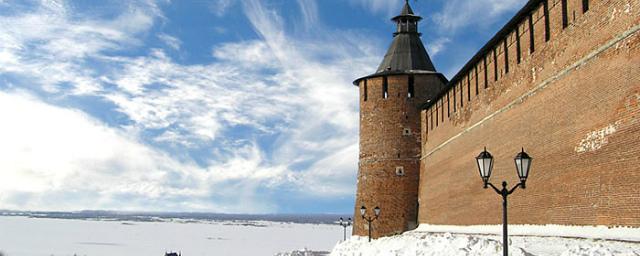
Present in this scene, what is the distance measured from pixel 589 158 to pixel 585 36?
80.2 inches

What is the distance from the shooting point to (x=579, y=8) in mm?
12023

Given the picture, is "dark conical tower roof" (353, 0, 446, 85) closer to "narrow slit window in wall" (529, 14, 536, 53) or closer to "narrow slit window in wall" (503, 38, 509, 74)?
"narrow slit window in wall" (503, 38, 509, 74)

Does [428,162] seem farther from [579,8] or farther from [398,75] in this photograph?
[579,8]

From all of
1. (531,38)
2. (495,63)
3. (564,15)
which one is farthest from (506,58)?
(564,15)

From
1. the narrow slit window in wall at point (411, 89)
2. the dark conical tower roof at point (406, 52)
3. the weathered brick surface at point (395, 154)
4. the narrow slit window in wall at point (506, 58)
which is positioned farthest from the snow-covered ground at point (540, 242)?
the dark conical tower roof at point (406, 52)

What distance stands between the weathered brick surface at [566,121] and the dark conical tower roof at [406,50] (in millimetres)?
7029

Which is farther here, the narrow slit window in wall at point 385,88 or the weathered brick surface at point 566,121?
the narrow slit window in wall at point 385,88

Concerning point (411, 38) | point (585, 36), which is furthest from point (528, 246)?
point (411, 38)

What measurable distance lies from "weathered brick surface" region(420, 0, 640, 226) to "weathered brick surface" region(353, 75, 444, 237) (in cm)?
591

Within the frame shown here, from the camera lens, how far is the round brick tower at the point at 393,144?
25578mm

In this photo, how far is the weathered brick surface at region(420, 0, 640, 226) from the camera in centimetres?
1016

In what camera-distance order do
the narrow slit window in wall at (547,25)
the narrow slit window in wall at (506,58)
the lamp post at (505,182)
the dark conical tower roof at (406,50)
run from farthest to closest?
the dark conical tower roof at (406,50) < the narrow slit window in wall at (506,58) < the narrow slit window in wall at (547,25) < the lamp post at (505,182)

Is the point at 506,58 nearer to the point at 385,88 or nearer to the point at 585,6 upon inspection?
the point at 585,6

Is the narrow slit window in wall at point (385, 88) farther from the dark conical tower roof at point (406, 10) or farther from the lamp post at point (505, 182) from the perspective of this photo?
the lamp post at point (505, 182)
